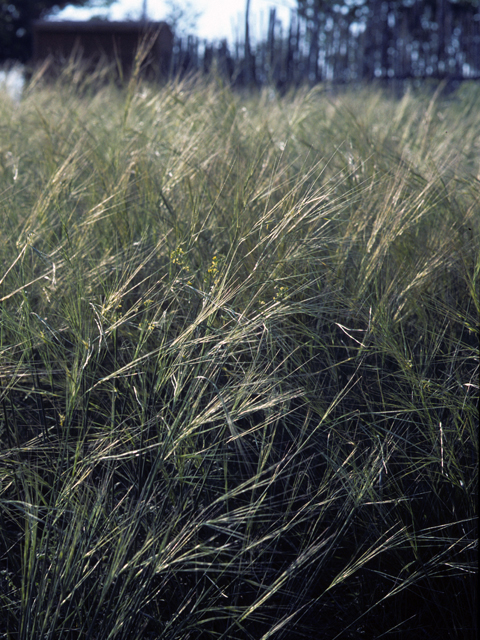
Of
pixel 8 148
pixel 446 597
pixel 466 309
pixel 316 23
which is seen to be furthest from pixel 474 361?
pixel 316 23

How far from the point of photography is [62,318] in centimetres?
122

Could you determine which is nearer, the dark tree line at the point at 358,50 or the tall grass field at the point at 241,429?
the tall grass field at the point at 241,429

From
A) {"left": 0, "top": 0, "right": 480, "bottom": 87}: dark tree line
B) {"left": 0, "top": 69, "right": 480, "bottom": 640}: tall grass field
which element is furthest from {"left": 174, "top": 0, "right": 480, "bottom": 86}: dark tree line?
{"left": 0, "top": 69, "right": 480, "bottom": 640}: tall grass field

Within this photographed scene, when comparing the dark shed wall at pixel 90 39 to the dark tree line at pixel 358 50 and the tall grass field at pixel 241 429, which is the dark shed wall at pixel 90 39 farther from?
the tall grass field at pixel 241 429

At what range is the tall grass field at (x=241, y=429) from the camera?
92 centimetres

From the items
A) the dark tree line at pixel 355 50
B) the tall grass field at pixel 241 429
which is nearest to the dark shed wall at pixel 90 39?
the dark tree line at pixel 355 50

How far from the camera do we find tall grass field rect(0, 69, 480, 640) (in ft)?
3.02

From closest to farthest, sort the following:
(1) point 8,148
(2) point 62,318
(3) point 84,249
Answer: (2) point 62,318 < (3) point 84,249 < (1) point 8,148

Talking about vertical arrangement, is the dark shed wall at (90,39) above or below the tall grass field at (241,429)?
above

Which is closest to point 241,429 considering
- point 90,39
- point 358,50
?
point 358,50

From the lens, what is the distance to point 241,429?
1.10 meters

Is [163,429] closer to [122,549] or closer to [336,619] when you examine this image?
[122,549]

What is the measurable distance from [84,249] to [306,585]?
3.06 feet

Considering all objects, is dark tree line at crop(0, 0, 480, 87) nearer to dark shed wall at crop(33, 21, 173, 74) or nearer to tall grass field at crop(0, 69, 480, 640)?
dark shed wall at crop(33, 21, 173, 74)
